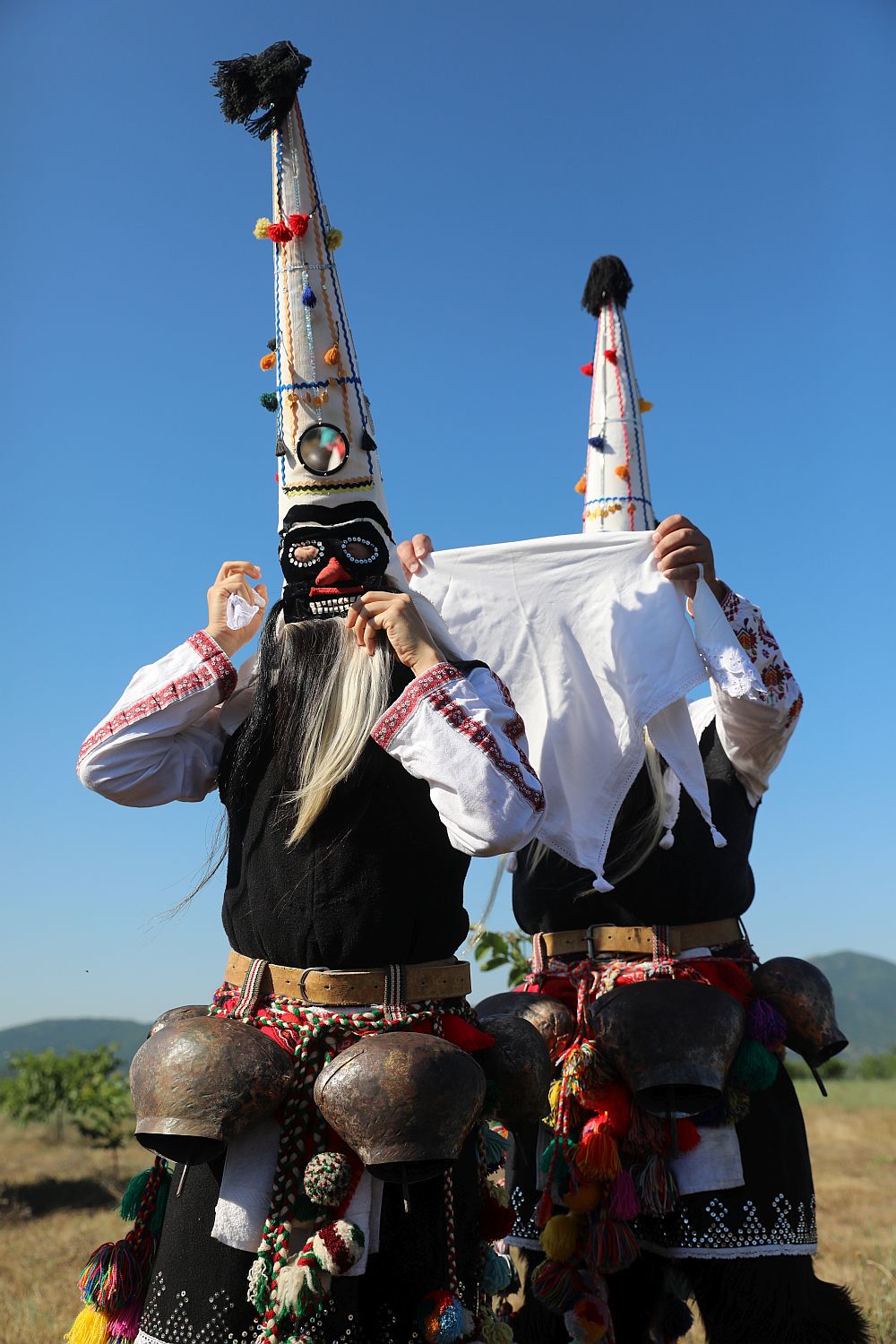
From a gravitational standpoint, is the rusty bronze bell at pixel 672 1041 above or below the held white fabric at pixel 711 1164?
above

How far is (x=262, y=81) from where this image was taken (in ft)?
8.82

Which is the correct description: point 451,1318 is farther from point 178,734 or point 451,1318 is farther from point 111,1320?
point 178,734

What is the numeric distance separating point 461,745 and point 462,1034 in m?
0.61

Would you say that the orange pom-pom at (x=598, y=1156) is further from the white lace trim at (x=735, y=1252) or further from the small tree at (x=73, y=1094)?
the small tree at (x=73, y=1094)

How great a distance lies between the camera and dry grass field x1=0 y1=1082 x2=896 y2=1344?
15.1 feet

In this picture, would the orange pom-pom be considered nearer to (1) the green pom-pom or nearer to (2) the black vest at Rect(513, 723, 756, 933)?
(1) the green pom-pom

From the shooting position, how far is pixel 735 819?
3461mm

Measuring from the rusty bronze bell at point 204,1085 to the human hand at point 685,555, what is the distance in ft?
6.06

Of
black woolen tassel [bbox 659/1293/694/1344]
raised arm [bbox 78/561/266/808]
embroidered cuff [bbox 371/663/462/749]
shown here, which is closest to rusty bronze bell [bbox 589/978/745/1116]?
black woolen tassel [bbox 659/1293/694/1344]

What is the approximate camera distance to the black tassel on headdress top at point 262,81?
2686mm

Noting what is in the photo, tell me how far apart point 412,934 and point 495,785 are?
389 millimetres

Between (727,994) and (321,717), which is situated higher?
(321,717)

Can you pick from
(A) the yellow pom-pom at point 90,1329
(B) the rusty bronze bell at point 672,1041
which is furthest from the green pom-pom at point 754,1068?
(A) the yellow pom-pom at point 90,1329

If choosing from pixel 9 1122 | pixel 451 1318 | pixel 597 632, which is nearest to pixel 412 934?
pixel 451 1318
